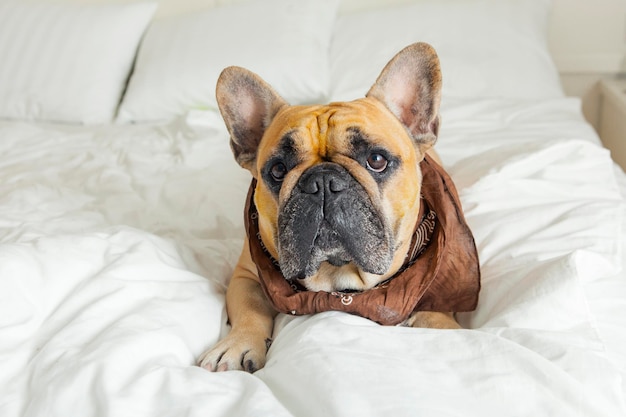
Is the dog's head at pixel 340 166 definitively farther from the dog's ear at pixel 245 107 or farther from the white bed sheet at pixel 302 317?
the white bed sheet at pixel 302 317

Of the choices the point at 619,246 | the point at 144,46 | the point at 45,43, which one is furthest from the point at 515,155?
the point at 45,43

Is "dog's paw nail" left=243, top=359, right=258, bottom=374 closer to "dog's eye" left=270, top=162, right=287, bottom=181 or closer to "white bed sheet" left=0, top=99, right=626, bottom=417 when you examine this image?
"white bed sheet" left=0, top=99, right=626, bottom=417

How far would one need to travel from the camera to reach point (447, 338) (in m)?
0.83

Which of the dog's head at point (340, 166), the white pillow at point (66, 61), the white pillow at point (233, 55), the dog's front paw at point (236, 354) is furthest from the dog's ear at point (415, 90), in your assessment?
the white pillow at point (66, 61)

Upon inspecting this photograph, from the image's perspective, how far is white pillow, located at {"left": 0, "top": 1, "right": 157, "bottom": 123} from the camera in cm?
238

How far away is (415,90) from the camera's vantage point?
114cm

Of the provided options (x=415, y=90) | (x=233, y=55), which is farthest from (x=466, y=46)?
(x=415, y=90)

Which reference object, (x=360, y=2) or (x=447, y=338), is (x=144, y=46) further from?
(x=447, y=338)

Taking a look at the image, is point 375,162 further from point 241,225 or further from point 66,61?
point 66,61

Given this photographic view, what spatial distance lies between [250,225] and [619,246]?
0.64 metres

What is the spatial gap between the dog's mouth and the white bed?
10 cm

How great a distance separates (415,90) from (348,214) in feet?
1.07

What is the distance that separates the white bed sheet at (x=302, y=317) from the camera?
0.73 metres

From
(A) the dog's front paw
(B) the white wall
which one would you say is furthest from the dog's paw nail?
(B) the white wall
